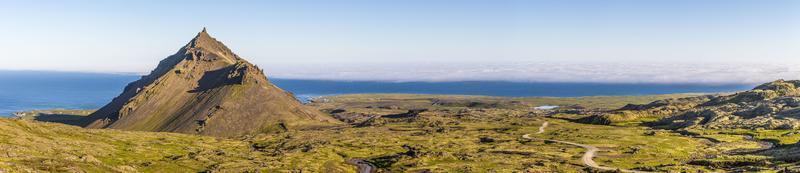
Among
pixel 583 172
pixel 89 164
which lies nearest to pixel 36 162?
pixel 89 164

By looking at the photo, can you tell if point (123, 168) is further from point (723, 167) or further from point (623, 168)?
point (723, 167)

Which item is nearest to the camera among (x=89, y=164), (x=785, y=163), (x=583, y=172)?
(x=785, y=163)

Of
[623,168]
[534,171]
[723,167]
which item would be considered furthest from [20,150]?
[723,167]

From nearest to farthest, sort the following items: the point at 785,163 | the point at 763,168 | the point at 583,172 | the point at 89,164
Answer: the point at 763,168 → the point at 785,163 → the point at 89,164 → the point at 583,172

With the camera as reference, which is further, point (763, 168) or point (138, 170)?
point (138, 170)

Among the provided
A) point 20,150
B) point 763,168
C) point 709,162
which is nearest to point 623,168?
point 709,162

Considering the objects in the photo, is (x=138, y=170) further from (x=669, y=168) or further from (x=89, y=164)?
(x=669, y=168)

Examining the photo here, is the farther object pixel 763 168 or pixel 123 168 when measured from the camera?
pixel 123 168

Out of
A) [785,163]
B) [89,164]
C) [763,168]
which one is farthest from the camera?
[89,164]
